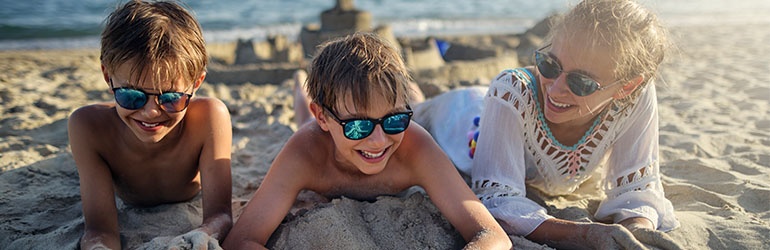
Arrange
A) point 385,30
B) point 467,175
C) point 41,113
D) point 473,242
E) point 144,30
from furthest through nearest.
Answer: point 385,30, point 41,113, point 467,175, point 144,30, point 473,242

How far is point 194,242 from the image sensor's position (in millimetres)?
1921

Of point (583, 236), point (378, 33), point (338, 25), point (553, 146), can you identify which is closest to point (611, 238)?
point (583, 236)

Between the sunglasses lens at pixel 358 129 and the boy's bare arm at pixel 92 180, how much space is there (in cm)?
106

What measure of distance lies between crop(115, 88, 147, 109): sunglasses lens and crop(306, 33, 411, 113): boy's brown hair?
2.12ft

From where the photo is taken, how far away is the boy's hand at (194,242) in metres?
1.90

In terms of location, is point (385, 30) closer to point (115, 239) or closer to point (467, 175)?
point (467, 175)

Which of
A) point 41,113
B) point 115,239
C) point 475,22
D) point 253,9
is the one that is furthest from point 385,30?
point 253,9

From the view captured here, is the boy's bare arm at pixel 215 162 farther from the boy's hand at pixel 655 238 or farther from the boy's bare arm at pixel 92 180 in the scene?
the boy's hand at pixel 655 238

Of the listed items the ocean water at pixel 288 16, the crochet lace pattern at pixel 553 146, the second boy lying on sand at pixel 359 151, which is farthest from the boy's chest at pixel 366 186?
the ocean water at pixel 288 16

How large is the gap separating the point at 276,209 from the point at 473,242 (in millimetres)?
762

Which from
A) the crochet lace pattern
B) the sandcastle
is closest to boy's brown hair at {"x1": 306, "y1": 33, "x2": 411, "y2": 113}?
the crochet lace pattern

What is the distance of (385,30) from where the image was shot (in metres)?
6.85

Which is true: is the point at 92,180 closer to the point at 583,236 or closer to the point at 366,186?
the point at 366,186

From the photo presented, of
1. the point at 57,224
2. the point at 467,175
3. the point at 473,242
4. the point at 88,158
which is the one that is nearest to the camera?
the point at 473,242
